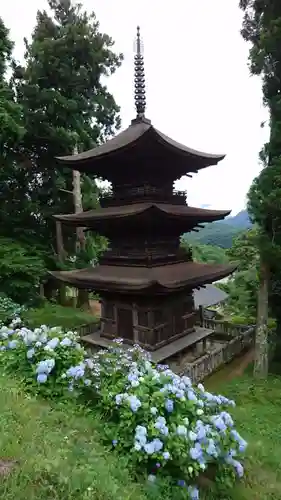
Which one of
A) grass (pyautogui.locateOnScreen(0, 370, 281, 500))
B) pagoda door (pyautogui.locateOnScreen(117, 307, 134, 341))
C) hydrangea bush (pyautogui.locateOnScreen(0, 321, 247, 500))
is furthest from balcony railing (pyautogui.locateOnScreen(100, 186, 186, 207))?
grass (pyautogui.locateOnScreen(0, 370, 281, 500))

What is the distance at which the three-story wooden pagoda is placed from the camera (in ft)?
33.0

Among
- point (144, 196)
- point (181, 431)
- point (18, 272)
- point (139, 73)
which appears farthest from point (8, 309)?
point (181, 431)

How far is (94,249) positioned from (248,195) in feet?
36.4

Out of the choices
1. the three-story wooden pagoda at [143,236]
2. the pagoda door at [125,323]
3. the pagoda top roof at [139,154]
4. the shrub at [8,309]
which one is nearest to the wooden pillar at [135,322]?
the three-story wooden pagoda at [143,236]

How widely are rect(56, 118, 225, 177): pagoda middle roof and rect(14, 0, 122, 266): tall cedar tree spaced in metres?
5.74

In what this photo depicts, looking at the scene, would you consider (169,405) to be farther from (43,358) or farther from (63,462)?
(43,358)

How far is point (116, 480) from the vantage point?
2.96m

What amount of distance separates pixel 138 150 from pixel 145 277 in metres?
3.93

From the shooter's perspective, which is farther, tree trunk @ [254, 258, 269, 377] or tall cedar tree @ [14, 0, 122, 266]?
tall cedar tree @ [14, 0, 122, 266]

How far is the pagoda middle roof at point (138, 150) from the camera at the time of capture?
31.2 feet

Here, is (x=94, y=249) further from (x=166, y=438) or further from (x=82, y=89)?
(x=166, y=438)

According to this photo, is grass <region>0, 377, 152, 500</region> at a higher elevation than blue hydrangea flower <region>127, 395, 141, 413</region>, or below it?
below

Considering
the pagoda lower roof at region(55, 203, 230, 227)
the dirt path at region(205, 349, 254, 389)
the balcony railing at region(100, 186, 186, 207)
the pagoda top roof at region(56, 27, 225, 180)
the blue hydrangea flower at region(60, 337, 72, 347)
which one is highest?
the pagoda top roof at region(56, 27, 225, 180)

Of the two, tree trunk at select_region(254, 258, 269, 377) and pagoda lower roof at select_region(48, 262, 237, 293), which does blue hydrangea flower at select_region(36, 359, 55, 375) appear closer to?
pagoda lower roof at select_region(48, 262, 237, 293)
